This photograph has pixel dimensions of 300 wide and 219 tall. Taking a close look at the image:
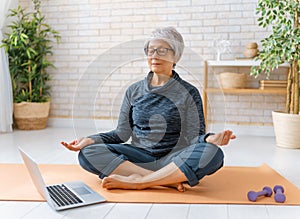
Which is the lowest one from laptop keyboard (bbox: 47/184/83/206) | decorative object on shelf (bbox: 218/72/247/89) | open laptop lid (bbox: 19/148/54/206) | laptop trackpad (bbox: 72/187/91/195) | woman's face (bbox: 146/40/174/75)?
laptop trackpad (bbox: 72/187/91/195)

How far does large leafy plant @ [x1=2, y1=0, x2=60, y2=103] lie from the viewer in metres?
4.06

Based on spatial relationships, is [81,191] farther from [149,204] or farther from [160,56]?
[160,56]

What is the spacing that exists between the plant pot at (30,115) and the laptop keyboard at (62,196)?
2.16 m

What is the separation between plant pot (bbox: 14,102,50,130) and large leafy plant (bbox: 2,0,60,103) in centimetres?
8

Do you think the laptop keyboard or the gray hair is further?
the gray hair

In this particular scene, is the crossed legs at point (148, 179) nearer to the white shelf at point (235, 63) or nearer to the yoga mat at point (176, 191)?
the yoga mat at point (176, 191)

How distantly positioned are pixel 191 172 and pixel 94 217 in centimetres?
52

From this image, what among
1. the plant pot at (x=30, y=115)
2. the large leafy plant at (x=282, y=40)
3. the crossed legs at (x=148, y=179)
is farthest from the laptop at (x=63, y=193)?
the plant pot at (x=30, y=115)

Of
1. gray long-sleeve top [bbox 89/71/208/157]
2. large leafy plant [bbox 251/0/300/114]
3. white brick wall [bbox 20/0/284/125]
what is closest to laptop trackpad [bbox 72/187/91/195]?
gray long-sleeve top [bbox 89/71/208/157]

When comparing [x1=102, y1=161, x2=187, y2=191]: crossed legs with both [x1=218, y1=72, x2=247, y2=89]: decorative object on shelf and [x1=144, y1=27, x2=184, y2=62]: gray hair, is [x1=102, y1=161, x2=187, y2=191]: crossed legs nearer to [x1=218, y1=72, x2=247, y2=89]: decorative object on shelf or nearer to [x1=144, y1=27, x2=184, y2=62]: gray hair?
[x1=144, y1=27, x2=184, y2=62]: gray hair

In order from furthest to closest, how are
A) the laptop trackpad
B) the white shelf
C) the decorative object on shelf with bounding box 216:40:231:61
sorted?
1. the decorative object on shelf with bounding box 216:40:231:61
2. the white shelf
3. the laptop trackpad

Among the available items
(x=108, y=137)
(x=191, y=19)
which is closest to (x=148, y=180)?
(x=108, y=137)

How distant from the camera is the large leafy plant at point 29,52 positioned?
Answer: 406 centimetres

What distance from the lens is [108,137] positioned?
7.34ft
